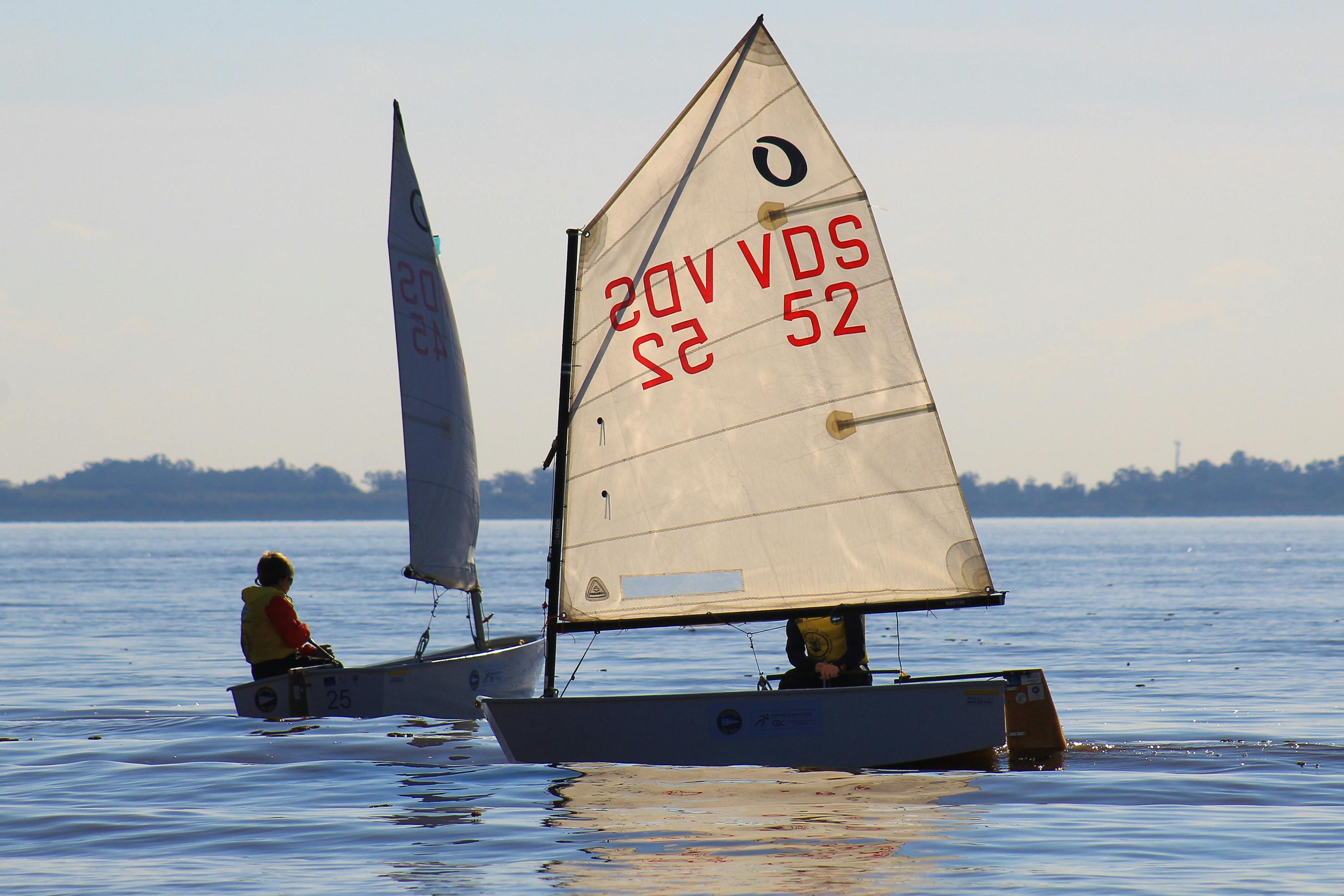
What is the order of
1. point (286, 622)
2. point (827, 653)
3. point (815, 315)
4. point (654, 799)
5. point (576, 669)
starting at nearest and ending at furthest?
point (654, 799)
point (815, 315)
point (827, 653)
point (576, 669)
point (286, 622)

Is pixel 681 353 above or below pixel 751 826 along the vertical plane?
above

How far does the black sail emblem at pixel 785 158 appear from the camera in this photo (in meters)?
12.7

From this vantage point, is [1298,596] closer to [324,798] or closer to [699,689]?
[699,689]

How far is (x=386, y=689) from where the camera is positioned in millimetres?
16812

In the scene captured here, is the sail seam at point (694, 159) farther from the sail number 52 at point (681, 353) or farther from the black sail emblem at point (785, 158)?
the black sail emblem at point (785, 158)

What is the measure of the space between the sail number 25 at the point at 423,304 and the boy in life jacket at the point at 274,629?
4401 millimetres

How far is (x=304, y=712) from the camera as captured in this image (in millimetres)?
16422

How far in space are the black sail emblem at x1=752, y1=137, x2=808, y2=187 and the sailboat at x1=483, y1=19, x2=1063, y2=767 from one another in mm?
17

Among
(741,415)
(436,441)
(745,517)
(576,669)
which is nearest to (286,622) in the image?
(576,669)

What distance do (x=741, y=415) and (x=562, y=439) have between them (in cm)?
165

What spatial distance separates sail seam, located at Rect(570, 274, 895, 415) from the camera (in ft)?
42.0

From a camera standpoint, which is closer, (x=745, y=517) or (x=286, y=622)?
(x=745, y=517)

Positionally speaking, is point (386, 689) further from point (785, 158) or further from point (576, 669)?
point (785, 158)

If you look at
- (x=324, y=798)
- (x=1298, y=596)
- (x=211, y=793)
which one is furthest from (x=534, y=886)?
(x=1298, y=596)
